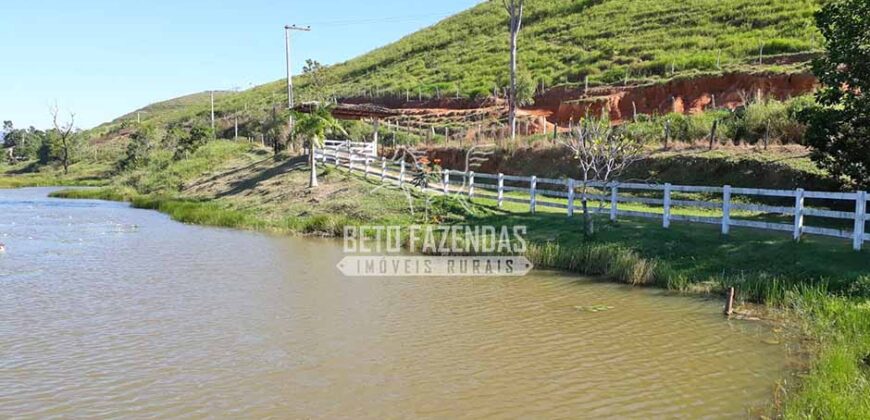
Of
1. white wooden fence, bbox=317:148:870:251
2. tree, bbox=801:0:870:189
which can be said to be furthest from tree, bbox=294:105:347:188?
tree, bbox=801:0:870:189

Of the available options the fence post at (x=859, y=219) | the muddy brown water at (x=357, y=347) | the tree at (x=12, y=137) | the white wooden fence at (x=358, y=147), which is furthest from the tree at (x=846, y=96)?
the tree at (x=12, y=137)

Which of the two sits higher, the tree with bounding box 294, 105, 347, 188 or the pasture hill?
the pasture hill

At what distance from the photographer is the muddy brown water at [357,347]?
7.98 meters

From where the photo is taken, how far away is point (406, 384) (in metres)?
8.62

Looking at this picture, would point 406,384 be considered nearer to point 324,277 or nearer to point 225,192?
point 324,277

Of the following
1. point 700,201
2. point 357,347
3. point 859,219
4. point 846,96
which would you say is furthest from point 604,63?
point 357,347

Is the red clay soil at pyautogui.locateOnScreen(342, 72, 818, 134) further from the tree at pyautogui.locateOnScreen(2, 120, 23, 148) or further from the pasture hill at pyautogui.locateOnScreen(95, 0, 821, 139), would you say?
the tree at pyautogui.locateOnScreen(2, 120, 23, 148)

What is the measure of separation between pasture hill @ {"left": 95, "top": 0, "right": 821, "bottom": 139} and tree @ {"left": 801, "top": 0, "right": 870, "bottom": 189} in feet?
59.1

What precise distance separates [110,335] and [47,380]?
210cm

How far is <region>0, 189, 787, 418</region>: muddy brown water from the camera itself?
7984mm

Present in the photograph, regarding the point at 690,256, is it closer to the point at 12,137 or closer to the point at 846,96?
the point at 846,96

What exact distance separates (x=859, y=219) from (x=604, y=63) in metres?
40.8

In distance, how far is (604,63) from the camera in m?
51.9

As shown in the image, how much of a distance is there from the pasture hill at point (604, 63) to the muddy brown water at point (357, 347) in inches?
1023
